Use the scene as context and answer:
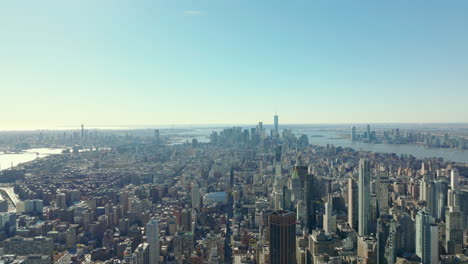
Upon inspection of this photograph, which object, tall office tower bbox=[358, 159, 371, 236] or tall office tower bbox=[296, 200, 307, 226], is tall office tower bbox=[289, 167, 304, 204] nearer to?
tall office tower bbox=[296, 200, 307, 226]

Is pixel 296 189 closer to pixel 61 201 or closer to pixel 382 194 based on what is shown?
pixel 382 194

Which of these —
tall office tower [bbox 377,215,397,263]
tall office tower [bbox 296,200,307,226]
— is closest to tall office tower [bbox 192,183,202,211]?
tall office tower [bbox 296,200,307,226]

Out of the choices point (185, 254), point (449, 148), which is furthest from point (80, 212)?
point (449, 148)

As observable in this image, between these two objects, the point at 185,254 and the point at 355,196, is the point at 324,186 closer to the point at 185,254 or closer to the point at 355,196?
the point at 355,196

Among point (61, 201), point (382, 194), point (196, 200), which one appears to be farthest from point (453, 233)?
point (61, 201)

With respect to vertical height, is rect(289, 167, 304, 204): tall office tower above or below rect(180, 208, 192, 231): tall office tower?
above

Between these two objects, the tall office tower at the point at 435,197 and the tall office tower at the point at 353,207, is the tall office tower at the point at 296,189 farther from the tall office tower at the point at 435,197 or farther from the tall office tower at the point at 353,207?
the tall office tower at the point at 435,197
